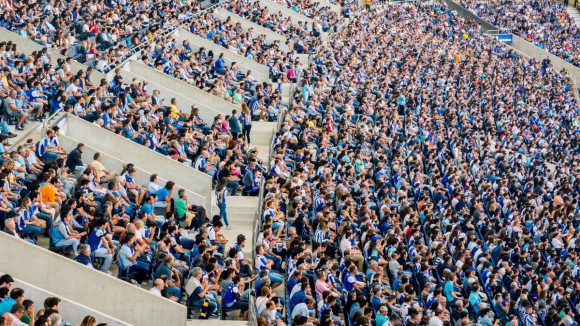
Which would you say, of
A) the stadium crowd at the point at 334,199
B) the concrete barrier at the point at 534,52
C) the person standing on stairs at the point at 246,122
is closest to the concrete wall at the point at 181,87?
the stadium crowd at the point at 334,199

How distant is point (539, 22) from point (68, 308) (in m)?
50.2

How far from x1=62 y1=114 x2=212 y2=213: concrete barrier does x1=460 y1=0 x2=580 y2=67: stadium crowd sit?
3734 cm

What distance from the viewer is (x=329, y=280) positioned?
14539 mm

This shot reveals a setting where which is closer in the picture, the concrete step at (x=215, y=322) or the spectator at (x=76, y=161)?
the concrete step at (x=215, y=322)

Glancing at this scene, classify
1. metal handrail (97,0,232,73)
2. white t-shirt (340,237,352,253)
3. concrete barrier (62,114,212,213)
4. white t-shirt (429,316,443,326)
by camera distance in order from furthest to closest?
metal handrail (97,0,232,73), concrete barrier (62,114,212,213), white t-shirt (340,237,352,253), white t-shirt (429,316,443,326)

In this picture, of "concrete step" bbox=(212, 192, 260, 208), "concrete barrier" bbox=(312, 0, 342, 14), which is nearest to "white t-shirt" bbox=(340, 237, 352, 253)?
"concrete step" bbox=(212, 192, 260, 208)

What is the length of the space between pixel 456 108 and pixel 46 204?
21.3 m

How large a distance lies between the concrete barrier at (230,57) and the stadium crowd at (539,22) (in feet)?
89.8

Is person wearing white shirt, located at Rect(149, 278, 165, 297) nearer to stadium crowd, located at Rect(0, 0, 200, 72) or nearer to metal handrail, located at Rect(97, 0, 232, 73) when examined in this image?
stadium crowd, located at Rect(0, 0, 200, 72)

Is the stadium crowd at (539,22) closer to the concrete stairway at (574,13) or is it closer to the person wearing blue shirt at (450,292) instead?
the concrete stairway at (574,13)

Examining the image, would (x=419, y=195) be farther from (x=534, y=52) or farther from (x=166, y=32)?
(x=534, y=52)

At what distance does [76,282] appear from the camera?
1309cm

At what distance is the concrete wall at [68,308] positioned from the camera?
41.2 ft

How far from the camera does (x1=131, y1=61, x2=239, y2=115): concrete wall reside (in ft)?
76.8
